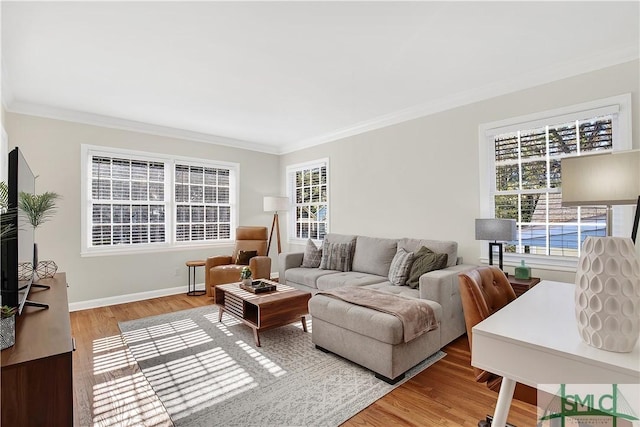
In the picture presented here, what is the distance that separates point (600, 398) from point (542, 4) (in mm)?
2408

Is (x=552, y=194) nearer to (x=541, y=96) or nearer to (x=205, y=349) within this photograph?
(x=541, y=96)

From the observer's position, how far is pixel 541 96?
3.09m

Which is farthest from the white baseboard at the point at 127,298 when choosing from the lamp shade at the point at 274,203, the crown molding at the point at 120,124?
the crown molding at the point at 120,124

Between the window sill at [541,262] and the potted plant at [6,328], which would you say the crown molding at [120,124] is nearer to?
the potted plant at [6,328]

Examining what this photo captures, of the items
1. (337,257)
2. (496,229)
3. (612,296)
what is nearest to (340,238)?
(337,257)

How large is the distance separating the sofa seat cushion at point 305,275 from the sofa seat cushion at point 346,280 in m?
0.09

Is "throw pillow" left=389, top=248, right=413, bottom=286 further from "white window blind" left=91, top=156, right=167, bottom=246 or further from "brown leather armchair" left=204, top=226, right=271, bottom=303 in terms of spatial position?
"white window blind" left=91, top=156, right=167, bottom=246

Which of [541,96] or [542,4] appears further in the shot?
[541,96]

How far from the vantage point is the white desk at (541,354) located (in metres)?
0.92

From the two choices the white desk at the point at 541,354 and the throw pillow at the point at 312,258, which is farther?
the throw pillow at the point at 312,258

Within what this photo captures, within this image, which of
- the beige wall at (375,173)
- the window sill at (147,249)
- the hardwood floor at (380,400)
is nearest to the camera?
the hardwood floor at (380,400)

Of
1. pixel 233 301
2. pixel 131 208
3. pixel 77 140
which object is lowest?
pixel 233 301

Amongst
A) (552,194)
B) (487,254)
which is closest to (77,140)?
(487,254)

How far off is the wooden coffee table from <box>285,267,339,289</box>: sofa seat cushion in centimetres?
67
